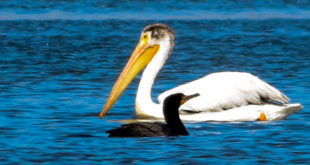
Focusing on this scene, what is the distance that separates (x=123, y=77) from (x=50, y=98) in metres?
1.84

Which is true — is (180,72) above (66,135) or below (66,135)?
above

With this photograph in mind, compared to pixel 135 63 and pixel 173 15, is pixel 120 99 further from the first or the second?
pixel 173 15

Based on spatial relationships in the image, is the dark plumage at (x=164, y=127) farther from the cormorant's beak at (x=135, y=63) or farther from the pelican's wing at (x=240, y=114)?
the cormorant's beak at (x=135, y=63)

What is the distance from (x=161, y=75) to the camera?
1619 centimetres

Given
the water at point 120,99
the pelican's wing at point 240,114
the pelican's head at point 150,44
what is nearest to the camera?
the water at point 120,99

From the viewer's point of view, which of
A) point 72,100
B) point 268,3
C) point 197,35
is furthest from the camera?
point 268,3

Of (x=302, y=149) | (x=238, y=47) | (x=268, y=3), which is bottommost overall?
(x=302, y=149)

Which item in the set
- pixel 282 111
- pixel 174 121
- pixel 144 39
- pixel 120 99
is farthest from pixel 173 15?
pixel 174 121

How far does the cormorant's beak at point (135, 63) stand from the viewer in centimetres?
1116

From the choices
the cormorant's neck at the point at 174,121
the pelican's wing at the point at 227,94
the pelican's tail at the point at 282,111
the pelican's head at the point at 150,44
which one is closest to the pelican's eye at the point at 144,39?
the pelican's head at the point at 150,44

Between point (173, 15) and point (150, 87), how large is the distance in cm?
3951

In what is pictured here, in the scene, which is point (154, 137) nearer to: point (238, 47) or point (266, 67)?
point (266, 67)

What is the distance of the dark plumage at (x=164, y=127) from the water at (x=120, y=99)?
7 cm

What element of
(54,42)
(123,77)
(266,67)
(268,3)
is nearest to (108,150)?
(123,77)
